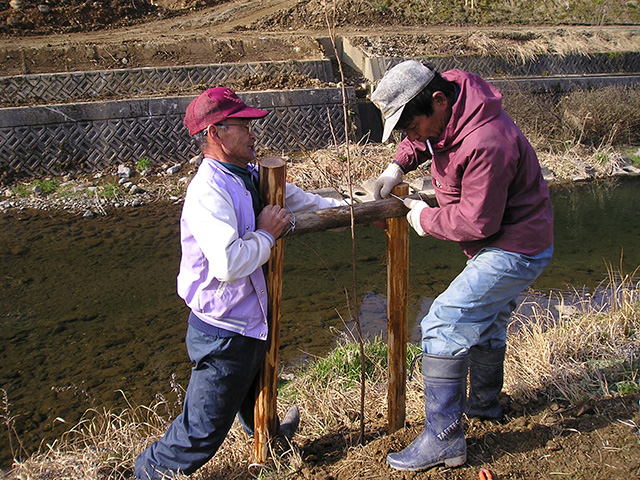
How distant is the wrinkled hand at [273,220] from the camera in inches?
94.4

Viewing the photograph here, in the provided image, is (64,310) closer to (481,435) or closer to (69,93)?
(481,435)

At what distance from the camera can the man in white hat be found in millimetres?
2270

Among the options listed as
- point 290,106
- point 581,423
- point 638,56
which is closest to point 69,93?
point 290,106

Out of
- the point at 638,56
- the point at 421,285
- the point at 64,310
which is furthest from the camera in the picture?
the point at 638,56

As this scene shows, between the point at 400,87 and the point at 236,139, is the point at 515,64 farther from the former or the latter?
Result: the point at 236,139

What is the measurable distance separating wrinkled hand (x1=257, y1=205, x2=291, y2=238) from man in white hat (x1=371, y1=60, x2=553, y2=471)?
1.89ft

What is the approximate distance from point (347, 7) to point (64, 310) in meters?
11.2

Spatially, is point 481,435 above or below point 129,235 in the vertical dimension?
above

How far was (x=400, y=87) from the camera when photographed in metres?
2.31

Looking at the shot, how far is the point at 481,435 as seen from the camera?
281cm

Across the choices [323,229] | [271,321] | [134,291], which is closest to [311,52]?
[134,291]

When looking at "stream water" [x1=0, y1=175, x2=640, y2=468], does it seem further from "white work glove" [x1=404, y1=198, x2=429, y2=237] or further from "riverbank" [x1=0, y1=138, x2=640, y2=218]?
"white work glove" [x1=404, y1=198, x2=429, y2=237]

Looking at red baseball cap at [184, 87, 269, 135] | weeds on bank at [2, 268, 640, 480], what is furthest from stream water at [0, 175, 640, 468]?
red baseball cap at [184, 87, 269, 135]

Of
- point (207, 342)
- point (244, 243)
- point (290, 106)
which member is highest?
point (244, 243)
